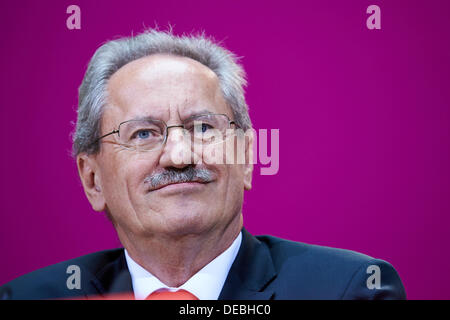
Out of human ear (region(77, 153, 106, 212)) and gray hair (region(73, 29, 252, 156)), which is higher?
gray hair (region(73, 29, 252, 156))

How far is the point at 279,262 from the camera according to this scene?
260 centimetres

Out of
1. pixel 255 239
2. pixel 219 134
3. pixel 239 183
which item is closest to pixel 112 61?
pixel 219 134

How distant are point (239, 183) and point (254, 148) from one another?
366mm

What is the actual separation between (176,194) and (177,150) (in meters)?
0.17

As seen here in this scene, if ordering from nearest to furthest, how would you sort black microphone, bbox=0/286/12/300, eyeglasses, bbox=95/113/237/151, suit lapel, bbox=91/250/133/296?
eyeglasses, bbox=95/113/237/151
suit lapel, bbox=91/250/133/296
black microphone, bbox=0/286/12/300

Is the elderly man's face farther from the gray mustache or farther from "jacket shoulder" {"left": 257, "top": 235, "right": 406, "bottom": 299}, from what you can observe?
"jacket shoulder" {"left": 257, "top": 235, "right": 406, "bottom": 299}

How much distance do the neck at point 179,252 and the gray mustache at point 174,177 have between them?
21 centimetres

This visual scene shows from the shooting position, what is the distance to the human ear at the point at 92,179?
2.75 meters

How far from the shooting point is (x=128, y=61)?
8.98 ft

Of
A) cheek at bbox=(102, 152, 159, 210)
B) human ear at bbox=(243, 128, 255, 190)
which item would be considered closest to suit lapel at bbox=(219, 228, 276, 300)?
human ear at bbox=(243, 128, 255, 190)

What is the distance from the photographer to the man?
2414 mm

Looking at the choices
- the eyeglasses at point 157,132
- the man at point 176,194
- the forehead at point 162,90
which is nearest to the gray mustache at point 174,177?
the man at point 176,194

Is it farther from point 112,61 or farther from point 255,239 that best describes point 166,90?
point 255,239

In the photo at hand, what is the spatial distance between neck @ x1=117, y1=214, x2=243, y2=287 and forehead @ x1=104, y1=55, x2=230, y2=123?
49 centimetres
